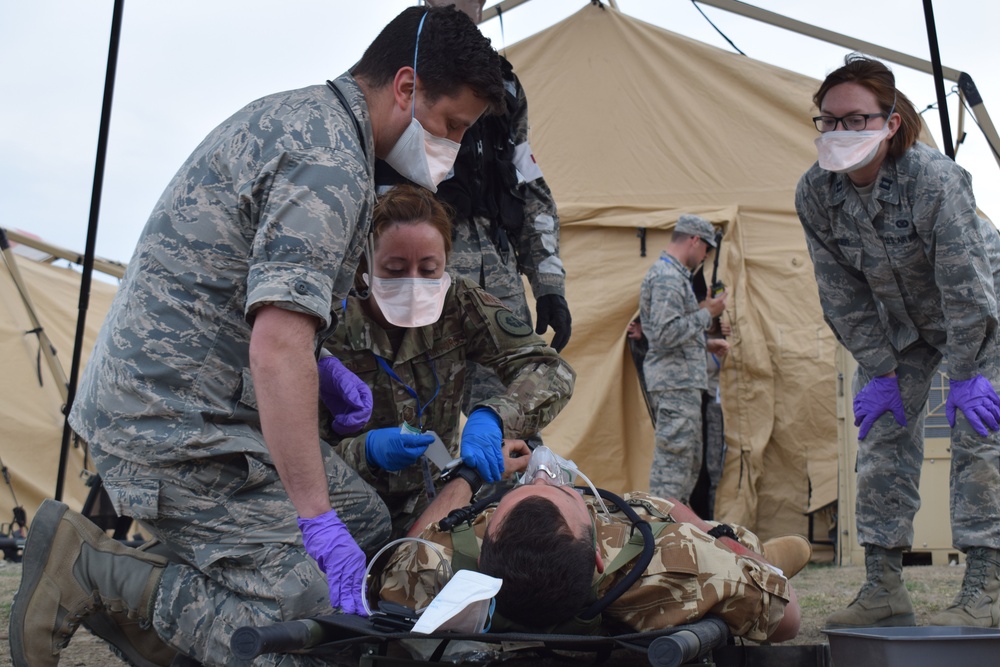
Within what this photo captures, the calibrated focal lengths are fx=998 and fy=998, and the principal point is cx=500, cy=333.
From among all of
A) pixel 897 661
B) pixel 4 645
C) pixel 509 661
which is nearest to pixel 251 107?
pixel 509 661

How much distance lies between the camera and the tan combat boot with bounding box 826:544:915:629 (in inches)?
125

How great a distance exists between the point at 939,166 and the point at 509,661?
2.15 m

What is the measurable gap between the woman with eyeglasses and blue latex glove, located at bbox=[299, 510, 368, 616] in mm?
1853

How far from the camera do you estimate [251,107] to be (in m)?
2.11

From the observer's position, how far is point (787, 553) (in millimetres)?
2961

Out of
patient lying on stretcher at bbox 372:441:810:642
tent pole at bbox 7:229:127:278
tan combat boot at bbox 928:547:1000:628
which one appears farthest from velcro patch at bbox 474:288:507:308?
tent pole at bbox 7:229:127:278

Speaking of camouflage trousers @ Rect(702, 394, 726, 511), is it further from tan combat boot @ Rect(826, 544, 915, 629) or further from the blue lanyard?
the blue lanyard

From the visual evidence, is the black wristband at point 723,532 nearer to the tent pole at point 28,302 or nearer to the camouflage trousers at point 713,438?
the camouflage trousers at point 713,438

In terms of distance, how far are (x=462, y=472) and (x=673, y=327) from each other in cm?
343

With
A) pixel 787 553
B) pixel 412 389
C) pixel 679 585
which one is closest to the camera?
pixel 679 585

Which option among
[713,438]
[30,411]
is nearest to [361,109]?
[713,438]

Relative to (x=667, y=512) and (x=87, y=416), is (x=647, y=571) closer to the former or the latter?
(x=667, y=512)

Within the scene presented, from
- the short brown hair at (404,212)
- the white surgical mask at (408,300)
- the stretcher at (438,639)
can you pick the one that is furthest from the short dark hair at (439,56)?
the stretcher at (438,639)

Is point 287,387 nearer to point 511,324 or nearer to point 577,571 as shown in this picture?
point 577,571
